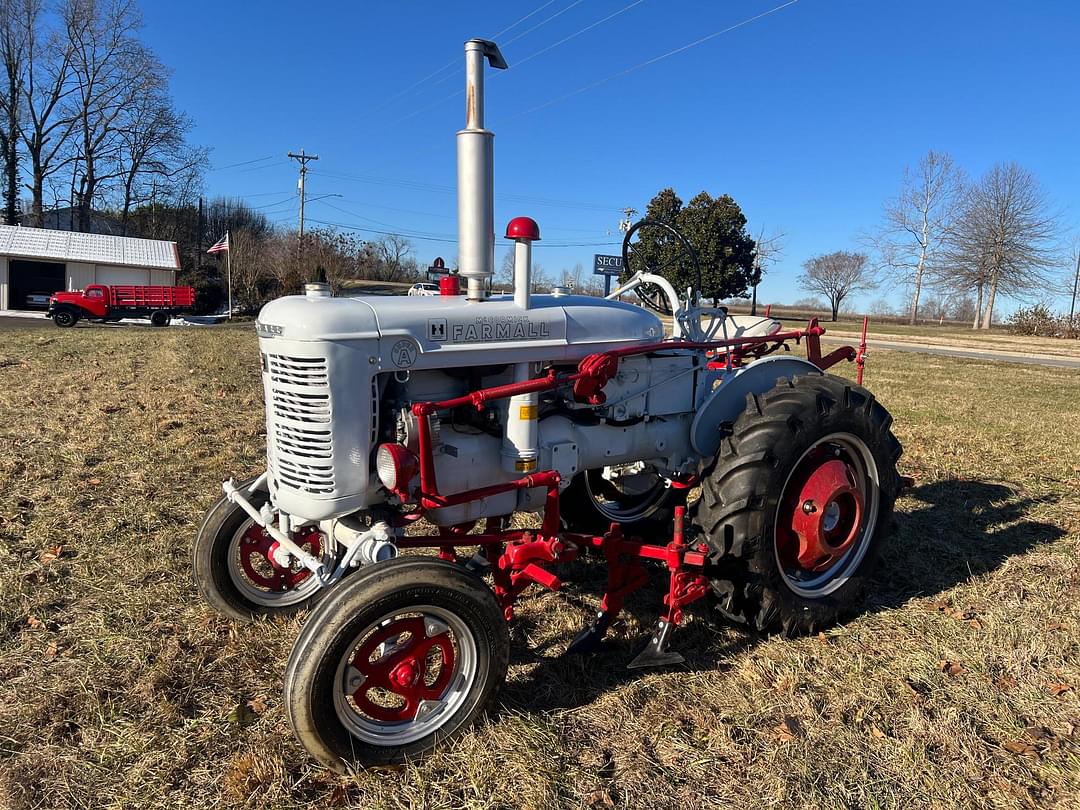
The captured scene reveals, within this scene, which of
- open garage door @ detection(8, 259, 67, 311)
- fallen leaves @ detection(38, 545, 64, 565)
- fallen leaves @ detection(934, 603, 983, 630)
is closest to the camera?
fallen leaves @ detection(934, 603, 983, 630)

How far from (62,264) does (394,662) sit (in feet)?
120

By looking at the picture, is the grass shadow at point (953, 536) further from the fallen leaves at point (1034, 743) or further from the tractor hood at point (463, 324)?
the tractor hood at point (463, 324)

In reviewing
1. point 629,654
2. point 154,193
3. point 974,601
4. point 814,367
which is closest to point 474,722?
point 629,654

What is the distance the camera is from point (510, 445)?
9.56 ft

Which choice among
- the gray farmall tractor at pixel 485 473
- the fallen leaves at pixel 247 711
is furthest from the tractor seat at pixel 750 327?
the fallen leaves at pixel 247 711

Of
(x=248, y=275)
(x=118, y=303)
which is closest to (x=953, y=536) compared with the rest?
(x=118, y=303)

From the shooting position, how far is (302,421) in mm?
2600

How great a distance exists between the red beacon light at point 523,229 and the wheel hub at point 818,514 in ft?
5.49

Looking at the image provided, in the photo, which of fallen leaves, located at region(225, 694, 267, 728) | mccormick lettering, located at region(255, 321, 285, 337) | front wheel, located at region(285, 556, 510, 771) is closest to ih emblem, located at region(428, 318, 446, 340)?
mccormick lettering, located at region(255, 321, 285, 337)

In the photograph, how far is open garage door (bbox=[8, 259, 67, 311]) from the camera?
3097 centimetres

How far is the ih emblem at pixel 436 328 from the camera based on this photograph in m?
2.69

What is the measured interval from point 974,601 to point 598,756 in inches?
96.6

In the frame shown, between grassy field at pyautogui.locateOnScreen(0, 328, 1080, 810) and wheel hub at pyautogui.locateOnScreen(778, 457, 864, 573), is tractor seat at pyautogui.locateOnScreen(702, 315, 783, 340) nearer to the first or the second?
wheel hub at pyautogui.locateOnScreen(778, 457, 864, 573)

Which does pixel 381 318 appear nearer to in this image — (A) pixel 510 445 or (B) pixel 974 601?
(A) pixel 510 445
